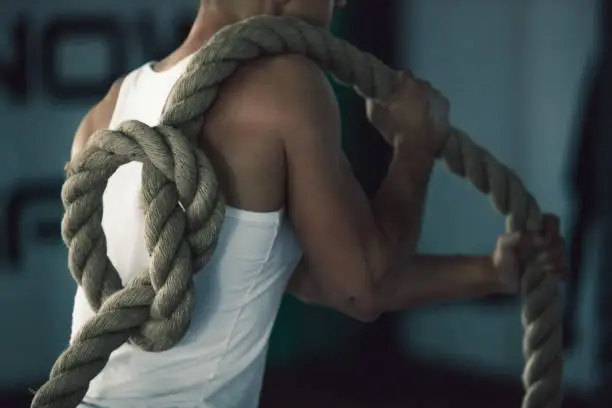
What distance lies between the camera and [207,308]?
2.71 ft

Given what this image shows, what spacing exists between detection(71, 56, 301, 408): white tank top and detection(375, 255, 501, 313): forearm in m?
0.12

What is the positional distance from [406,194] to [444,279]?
9 cm

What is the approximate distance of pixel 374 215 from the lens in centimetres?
90

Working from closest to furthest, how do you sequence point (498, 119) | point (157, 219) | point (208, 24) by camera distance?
point (157, 219) → point (208, 24) → point (498, 119)

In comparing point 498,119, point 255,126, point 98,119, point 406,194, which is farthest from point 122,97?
point 498,119

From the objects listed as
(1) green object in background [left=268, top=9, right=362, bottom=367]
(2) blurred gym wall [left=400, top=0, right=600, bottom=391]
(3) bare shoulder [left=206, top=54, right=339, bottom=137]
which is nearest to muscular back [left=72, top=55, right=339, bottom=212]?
(3) bare shoulder [left=206, top=54, right=339, bottom=137]

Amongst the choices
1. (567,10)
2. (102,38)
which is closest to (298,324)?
(102,38)

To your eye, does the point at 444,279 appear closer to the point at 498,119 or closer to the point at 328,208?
the point at 328,208

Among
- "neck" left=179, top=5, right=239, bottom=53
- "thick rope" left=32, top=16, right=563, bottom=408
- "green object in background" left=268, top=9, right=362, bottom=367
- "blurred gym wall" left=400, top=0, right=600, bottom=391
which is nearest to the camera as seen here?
"thick rope" left=32, top=16, right=563, bottom=408

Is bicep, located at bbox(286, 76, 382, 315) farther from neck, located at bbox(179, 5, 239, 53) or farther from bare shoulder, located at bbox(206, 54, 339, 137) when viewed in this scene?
neck, located at bbox(179, 5, 239, 53)

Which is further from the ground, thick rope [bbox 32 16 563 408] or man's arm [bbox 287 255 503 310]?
thick rope [bbox 32 16 563 408]

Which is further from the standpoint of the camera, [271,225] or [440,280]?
[440,280]

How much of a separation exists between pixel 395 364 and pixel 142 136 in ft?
6.93

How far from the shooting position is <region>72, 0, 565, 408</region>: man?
2.63ft
